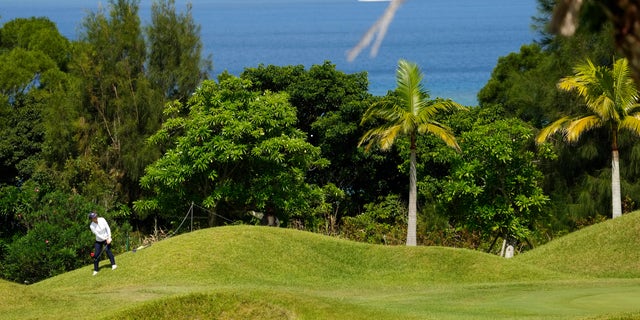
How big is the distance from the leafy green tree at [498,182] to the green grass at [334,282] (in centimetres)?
532

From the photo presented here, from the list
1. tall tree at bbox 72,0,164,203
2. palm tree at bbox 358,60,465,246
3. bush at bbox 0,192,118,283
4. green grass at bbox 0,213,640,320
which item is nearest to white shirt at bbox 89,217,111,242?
green grass at bbox 0,213,640,320

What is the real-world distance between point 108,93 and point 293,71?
25.6 feet

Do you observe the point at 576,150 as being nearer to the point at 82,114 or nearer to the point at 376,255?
the point at 376,255

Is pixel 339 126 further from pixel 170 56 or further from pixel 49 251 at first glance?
pixel 49 251

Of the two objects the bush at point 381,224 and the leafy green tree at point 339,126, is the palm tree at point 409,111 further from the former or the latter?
the leafy green tree at point 339,126

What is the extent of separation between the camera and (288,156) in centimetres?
3241

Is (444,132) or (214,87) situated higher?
→ (214,87)

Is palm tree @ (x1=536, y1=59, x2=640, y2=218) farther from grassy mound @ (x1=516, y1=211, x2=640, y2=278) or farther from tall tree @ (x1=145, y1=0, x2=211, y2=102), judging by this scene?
tall tree @ (x1=145, y1=0, x2=211, y2=102)

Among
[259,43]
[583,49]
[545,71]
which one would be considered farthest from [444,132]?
[259,43]

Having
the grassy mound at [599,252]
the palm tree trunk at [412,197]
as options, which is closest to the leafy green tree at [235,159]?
the palm tree trunk at [412,197]

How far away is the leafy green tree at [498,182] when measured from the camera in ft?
102

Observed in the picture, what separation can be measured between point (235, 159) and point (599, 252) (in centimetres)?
1166

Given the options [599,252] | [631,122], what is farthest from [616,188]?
[599,252]

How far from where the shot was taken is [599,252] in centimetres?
2414
